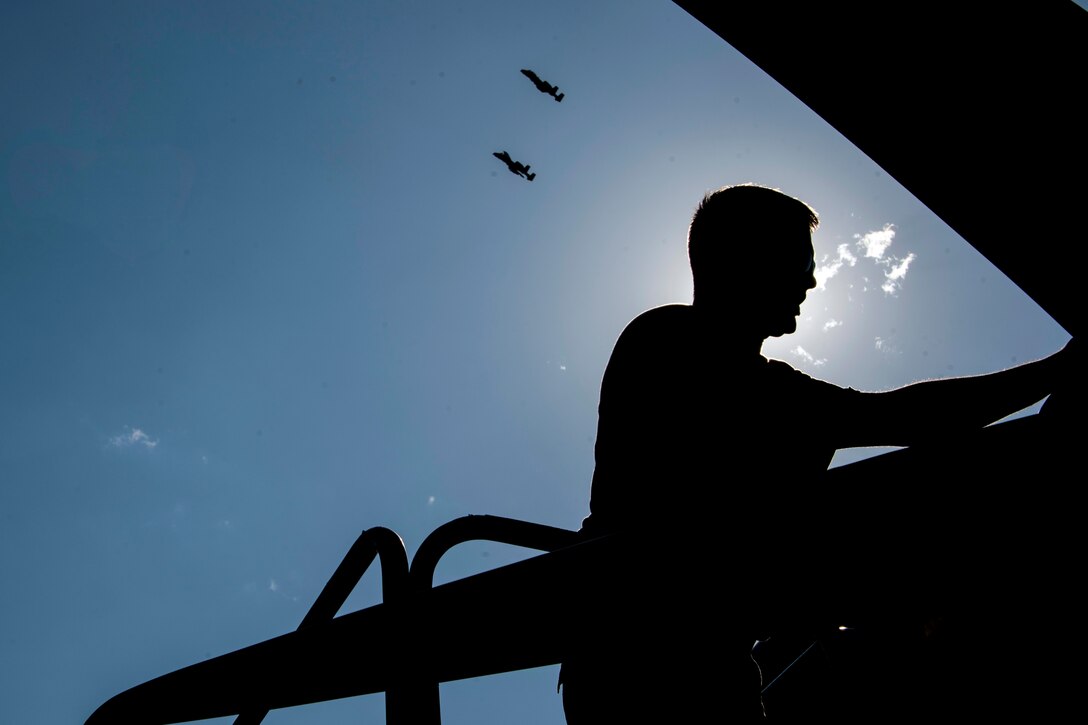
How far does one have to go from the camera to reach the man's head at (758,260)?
1.61 metres

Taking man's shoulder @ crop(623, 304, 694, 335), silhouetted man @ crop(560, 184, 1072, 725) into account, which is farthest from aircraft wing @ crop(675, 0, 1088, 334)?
man's shoulder @ crop(623, 304, 694, 335)

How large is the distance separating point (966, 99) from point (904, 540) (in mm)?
2671

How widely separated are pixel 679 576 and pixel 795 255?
4.07 feet

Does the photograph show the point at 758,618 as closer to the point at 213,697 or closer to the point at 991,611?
the point at 213,697

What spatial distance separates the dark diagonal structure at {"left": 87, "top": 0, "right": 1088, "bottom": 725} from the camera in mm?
608

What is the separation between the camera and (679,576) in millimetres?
639

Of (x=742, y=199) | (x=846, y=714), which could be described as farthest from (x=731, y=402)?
(x=846, y=714)

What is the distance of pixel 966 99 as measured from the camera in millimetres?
2494

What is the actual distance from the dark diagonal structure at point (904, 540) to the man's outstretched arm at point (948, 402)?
0.37m

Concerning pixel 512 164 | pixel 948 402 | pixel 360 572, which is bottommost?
pixel 360 572

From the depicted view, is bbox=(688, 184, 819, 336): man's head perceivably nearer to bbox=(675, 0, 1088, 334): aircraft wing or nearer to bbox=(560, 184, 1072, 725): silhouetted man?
bbox=(560, 184, 1072, 725): silhouetted man

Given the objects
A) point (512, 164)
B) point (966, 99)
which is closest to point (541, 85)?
point (512, 164)

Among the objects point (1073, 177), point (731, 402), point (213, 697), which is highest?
point (1073, 177)

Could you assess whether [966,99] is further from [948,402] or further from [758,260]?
[948,402]
